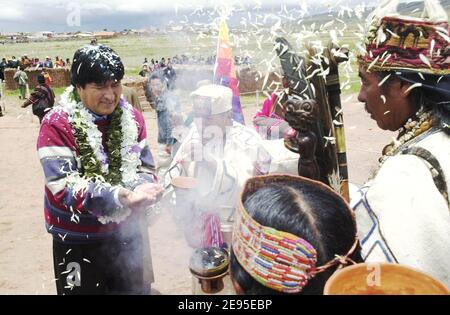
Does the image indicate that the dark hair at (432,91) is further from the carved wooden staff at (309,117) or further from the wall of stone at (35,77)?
the wall of stone at (35,77)

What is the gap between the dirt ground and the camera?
14.5 ft

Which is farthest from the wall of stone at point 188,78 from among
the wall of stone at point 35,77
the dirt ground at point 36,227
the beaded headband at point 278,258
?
the beaded headband at point 278,258

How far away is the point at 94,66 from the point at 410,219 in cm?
196

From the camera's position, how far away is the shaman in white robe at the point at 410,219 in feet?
4.39

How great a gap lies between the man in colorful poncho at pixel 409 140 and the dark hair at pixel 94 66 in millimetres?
1519

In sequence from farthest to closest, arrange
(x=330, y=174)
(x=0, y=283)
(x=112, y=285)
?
1. (x=0, y=283)
2. (x=112, y=285)
3. (x=330, y=174)

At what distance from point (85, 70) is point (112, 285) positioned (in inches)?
61.9

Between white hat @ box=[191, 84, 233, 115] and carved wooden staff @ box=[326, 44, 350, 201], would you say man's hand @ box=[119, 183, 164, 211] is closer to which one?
white hat @ box=[191, 84, 233, 115]

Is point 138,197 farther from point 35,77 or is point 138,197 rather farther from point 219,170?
point 35,77

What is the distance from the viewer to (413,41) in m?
1.58

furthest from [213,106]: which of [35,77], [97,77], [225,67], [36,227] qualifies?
[35,77]
